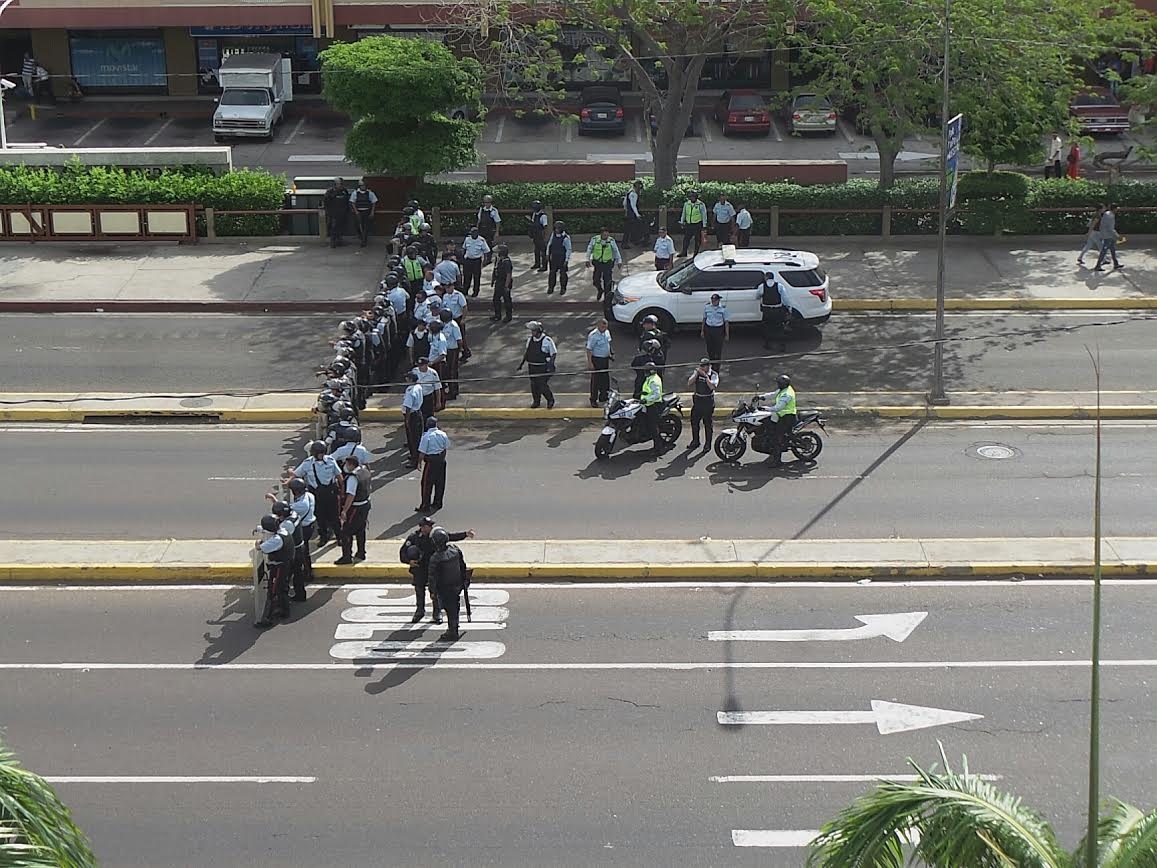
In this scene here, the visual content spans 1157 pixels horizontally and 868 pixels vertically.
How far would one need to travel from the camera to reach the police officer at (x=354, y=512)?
19.0m

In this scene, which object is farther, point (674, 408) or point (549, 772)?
point (674, 408)

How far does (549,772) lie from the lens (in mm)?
14492

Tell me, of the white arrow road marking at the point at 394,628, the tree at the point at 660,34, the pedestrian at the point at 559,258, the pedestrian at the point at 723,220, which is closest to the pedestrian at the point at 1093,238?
the pedestrian at the point at 723,220

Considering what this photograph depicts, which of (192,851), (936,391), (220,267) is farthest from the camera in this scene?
(220,267)

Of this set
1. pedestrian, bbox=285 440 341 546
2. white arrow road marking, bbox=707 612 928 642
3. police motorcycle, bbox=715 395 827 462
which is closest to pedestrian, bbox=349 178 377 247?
police motorcycle, bbox=715 395 827 462

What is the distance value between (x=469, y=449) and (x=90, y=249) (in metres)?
14.6

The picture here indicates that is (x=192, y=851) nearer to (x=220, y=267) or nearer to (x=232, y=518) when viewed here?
(x=232, y=518)

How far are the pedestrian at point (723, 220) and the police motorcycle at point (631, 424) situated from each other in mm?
10423

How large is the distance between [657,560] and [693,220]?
585 inches

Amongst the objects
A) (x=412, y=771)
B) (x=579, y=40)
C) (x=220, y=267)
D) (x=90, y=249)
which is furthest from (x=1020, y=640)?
(x=579, y=40)

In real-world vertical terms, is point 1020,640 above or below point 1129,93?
below

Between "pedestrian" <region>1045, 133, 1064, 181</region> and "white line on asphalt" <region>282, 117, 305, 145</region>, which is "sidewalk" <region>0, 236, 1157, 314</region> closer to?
"pedestrian" <region>1045, 133, 1064, 181</region>

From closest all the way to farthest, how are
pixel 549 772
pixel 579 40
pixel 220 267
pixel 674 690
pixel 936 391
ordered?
pixel 549 772 < pixel 674 690 < pixel 936 391 < pixel 220 267 < pixel 579 40

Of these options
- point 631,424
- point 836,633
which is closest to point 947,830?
point 836,633
